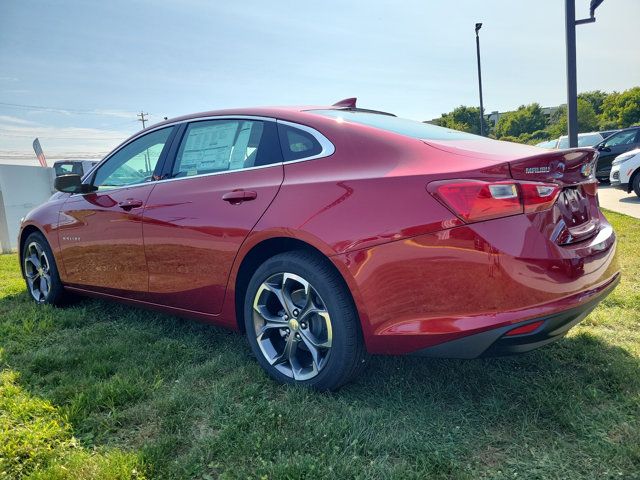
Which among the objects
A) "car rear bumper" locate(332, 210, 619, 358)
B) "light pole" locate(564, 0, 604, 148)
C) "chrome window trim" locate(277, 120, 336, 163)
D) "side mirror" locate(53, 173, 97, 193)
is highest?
"light pole" locate(564, 0, 604, 148)

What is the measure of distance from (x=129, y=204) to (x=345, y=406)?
214cm

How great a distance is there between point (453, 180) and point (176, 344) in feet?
7.31

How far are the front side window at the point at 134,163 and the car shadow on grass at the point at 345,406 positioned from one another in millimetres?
1251

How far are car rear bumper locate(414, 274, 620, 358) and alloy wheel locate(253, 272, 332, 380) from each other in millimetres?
648

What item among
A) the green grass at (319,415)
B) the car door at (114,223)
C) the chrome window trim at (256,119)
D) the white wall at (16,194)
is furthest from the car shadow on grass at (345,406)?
the white wall at (16,194)

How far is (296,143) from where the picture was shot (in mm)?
2748

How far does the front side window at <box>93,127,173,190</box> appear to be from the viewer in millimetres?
3586

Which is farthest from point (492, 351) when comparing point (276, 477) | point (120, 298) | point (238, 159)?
point (120, 298)

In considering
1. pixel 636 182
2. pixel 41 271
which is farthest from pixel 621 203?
pixel 41 271

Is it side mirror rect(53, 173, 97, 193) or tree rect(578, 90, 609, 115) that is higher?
tree rect(578, 90, 609, 115)

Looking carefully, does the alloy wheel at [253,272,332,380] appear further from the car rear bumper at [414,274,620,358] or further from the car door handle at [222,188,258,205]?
the car rear bumper at [414,274,620,358]

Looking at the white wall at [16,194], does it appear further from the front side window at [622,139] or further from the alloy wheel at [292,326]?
the front side window at [622,139]

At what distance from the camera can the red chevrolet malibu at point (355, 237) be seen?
207cm

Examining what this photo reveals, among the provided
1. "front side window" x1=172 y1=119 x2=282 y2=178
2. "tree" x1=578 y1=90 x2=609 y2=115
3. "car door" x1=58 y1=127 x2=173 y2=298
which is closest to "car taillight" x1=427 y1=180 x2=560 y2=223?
"front side window" x1=172 y1=119 x2=282 y2=178
